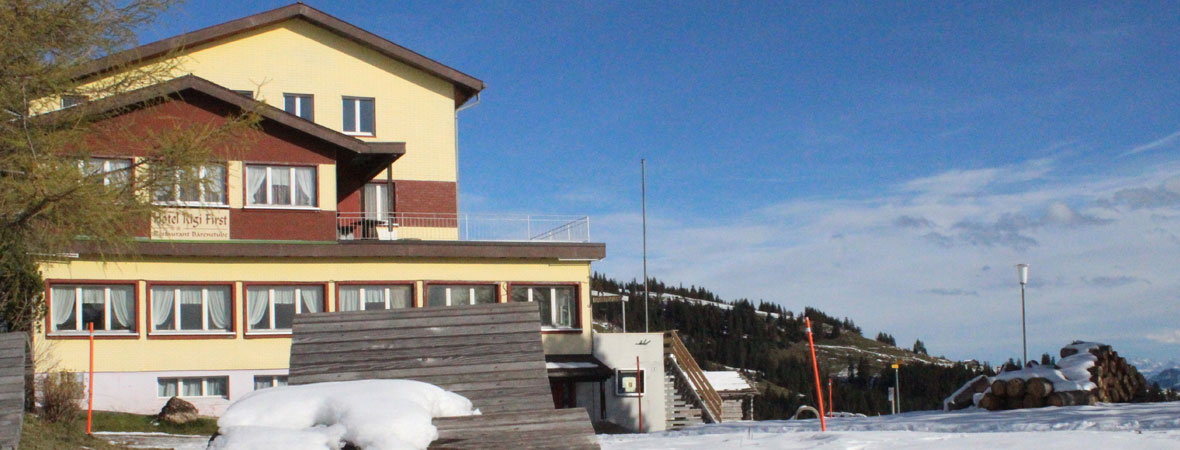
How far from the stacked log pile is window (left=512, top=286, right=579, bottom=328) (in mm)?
9781

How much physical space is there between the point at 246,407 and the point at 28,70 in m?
10.8

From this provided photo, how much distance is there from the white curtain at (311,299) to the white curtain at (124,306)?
149 inches

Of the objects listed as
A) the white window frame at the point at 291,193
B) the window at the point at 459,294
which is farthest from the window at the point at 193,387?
the window at the point at 459,294

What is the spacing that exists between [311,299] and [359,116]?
8507 mm

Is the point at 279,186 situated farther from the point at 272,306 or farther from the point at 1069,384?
the point at 1069,384

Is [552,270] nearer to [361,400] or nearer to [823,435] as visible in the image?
[823,435]

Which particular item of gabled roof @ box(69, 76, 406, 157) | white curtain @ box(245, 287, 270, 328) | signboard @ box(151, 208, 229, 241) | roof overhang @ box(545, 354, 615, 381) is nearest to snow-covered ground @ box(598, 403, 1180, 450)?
roof overhang @ box(545, 354, 615, 381)

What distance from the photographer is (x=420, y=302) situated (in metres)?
27.8

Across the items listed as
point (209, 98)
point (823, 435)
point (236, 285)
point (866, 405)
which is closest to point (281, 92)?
point (209, 98)

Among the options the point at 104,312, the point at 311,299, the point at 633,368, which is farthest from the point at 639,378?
the point at 104,312

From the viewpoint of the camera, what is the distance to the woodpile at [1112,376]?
23.0 m

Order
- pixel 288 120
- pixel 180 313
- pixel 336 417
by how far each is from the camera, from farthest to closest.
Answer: pixel 288 120 < pixel 180 313 < pixel 336 417

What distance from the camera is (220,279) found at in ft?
86.4

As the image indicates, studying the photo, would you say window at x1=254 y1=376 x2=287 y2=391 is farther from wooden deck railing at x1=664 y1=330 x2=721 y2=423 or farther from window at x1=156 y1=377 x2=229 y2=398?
wooden deck railing at x1=664 y1=330 x2=721 y2=423
